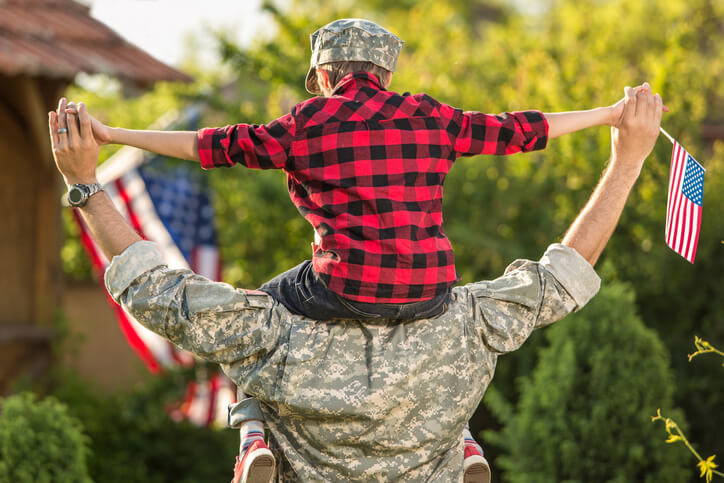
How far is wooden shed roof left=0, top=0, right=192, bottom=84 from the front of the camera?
596 cm

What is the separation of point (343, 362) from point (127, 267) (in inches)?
26.5

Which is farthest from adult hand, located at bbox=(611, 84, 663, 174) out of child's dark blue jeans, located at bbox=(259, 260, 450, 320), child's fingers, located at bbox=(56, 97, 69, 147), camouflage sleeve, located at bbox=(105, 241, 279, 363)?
child's fingers, located at bbox=(56, 97, 69, 147)

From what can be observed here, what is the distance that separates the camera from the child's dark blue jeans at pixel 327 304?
2535 mm

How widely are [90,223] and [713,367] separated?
15.8 feet

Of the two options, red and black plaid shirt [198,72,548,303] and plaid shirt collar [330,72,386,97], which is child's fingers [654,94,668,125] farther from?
plaid shirt collar [330,72,386,97]

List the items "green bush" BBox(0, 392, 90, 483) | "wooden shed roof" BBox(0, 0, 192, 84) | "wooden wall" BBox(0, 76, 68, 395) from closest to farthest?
1. "green bush" BBox(0, 392, 90, 483)
2. "wooden shed roof" BBox(0, 0, 192, 84)
3. "wooden wall" BBox(0, 76, 68, 395)

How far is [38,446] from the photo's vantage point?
4.10m

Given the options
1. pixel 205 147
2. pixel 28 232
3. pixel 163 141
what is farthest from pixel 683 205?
pixel 28 232

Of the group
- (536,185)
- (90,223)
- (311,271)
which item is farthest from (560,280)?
(536,185)

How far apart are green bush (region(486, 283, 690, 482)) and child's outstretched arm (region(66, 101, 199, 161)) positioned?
281 centimetres

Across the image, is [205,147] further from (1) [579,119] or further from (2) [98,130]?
(1) [579,119]

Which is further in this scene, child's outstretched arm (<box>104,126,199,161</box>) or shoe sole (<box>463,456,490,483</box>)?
shoe sole (<box>463,456,490,483</box>)

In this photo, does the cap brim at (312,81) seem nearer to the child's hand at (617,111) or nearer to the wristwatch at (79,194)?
the wristwatch at (79,194)

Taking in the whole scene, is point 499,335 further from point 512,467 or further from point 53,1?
point 53,1
